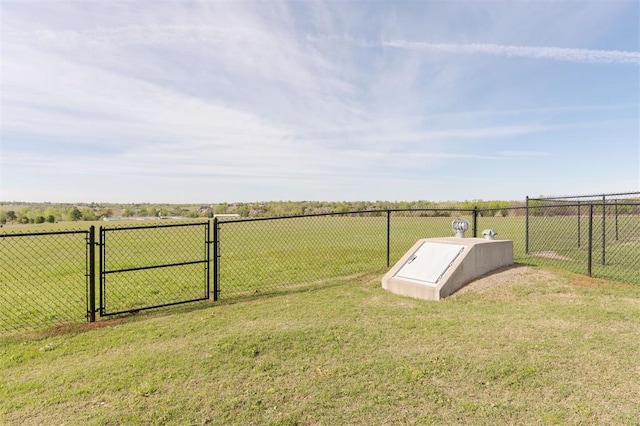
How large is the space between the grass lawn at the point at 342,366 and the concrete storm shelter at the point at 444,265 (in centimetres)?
59

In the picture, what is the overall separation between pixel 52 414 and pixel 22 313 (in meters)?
4.28

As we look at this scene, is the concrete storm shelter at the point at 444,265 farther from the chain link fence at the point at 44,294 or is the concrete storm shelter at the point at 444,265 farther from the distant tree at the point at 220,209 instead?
the distant tree at the point at 220,209

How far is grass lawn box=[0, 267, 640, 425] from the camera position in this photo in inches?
122

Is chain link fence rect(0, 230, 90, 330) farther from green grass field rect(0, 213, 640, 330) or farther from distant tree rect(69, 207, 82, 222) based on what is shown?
distant tree rect(69, 207, 82, 222)

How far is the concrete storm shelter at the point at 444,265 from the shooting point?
6.83 m

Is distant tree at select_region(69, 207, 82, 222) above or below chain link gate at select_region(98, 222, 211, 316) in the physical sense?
above

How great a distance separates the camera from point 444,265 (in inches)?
284

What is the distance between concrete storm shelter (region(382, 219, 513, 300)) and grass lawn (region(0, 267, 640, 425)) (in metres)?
0.59

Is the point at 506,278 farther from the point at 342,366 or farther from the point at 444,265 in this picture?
A: the point at 342,366

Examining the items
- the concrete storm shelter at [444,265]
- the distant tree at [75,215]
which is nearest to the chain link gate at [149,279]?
the concrete storm shelter at [444,265]

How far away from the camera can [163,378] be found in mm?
3717

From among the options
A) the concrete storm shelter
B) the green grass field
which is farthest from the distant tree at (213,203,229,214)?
the concrete storm shelter

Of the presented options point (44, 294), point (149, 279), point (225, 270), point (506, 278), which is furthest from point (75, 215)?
point (506, 278)

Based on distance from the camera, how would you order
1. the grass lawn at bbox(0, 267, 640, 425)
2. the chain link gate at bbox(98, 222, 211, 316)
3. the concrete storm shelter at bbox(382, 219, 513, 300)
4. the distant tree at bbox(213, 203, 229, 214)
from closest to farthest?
the grass lawn at bbox(0, 267, 640, 425) < the chain link gate at bbox(98, 222, 211, 316) < the concrete storm shelter at bbox(382, 219, 513, 300) < the distant tree at bbox(213, 203, 229, 214)
